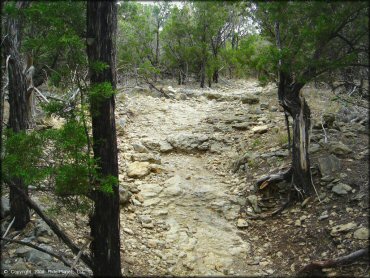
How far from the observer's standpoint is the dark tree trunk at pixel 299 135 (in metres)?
6.02

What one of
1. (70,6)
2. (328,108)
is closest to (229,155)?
(328,108)

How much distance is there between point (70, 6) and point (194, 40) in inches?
595

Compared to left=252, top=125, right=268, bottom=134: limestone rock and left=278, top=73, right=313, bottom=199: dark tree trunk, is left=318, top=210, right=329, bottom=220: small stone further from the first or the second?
left=252, top=125, right=268, bottom=134: limestone rock

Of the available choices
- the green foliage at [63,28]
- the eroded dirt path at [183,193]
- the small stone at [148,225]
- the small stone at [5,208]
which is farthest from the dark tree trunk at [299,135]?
the small stone at [5,208]

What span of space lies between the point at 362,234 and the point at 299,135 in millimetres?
2086

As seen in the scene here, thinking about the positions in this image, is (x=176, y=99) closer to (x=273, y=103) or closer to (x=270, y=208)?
(x=273, y=103)

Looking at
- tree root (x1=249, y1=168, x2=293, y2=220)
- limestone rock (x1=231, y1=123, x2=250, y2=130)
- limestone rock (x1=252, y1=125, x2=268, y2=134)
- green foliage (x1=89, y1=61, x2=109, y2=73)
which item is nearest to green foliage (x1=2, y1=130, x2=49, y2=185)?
green foliage (x1=89, y1=61, x2=109, y2=73)

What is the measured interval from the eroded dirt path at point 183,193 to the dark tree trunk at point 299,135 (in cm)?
124

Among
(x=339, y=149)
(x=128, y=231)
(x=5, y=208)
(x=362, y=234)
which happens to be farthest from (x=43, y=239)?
(x=339, y=149)

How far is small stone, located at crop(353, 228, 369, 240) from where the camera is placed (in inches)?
178

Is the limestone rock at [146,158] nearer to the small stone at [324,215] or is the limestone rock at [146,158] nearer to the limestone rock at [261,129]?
the limestone rock at [261,129]

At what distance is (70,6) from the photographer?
11.9 feet

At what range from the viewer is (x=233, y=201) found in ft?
21.9

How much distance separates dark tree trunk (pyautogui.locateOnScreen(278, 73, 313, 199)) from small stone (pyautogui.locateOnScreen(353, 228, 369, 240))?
4.44 feet
